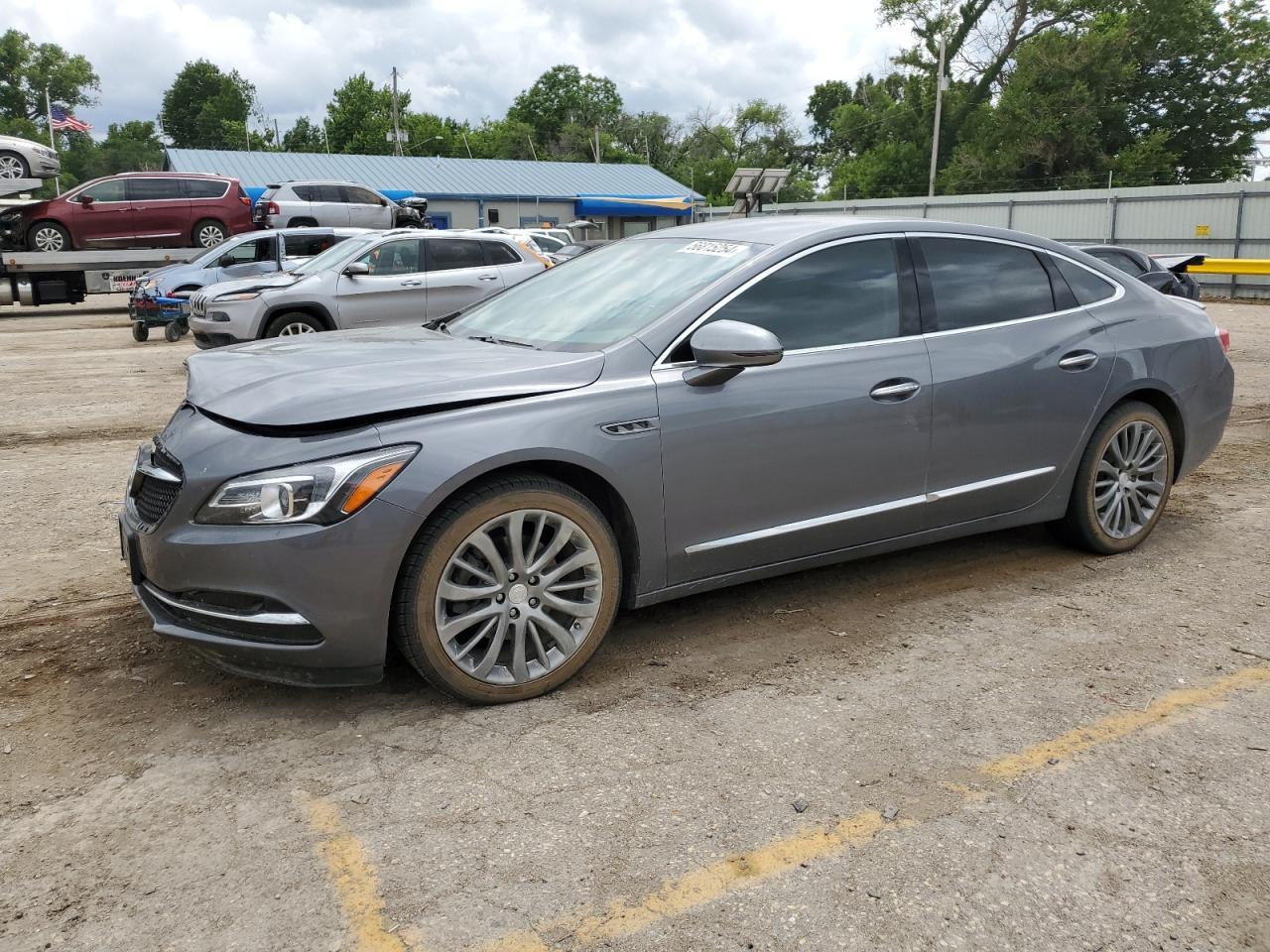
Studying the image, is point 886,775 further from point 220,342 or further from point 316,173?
point 316,173

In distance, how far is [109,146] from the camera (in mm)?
105125

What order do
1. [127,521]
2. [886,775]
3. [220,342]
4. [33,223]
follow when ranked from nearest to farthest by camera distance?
[886,775] → [127,521] → [220,342] → [33,223]

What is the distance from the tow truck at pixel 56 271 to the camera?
62.7 ft

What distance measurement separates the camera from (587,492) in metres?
3.66

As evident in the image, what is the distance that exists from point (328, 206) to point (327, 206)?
0.02 meters

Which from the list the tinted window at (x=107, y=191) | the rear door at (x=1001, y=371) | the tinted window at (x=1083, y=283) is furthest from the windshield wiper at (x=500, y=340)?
the tinted window at (x=107, y=191)

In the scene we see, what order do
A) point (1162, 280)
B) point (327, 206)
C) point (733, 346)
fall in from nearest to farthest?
point (733, 346) → point (1162, 280) → point (327, 206)

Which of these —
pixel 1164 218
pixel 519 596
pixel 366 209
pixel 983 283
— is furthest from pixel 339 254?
pixel 1164 218

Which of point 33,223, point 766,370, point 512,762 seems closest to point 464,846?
point 512,762

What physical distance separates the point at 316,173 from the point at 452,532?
4793 centimetres

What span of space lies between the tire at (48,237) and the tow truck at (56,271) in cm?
39

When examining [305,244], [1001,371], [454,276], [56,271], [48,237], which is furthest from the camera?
[48,237]

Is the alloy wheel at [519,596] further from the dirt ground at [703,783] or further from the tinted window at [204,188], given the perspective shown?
the tinted window at [204,188]

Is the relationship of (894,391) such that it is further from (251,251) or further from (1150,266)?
(251,251)
